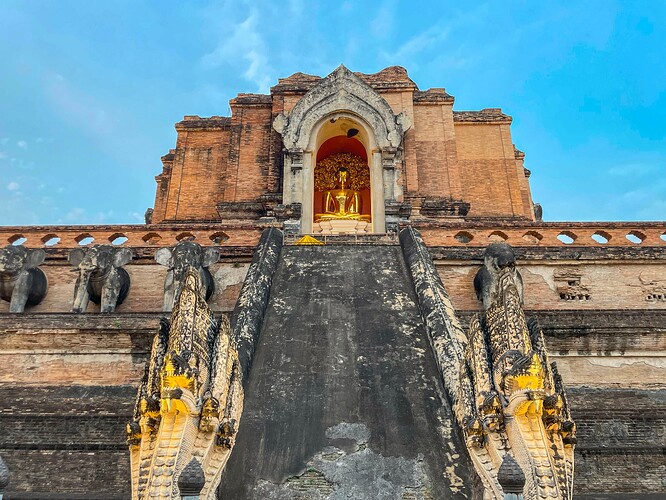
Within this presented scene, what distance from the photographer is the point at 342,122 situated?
54.5 feet

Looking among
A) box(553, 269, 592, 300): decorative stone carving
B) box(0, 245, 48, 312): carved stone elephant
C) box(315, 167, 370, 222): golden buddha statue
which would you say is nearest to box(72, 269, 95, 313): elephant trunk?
box(0, 245, 48, 312): carved stone elephant

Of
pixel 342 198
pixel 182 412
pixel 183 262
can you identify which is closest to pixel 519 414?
pixel 182 412

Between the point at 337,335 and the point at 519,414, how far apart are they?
307cm

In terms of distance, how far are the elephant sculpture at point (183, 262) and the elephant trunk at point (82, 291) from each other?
1.26 metres

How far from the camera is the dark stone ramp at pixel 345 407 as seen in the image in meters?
5.07

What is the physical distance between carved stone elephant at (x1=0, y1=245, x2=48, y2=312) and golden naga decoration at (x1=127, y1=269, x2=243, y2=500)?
6.77m

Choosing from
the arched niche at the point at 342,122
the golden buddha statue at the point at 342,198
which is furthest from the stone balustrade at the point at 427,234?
the golden buddha statue at the point at 342,198

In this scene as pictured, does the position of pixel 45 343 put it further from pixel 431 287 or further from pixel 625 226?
pixel 625 226

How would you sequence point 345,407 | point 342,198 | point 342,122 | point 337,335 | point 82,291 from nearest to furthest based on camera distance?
point 345,407, point 337,335, point 82,291, point 342,122, point 342,198

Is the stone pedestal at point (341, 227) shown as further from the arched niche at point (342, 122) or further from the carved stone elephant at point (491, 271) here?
the carved stone elephant at point (491, 271)

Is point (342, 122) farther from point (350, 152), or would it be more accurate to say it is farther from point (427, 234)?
point (427, 234)

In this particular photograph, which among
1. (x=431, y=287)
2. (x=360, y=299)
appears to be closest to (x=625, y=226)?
(x=431, y=287)

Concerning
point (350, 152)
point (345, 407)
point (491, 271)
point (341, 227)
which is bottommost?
point (345, 407)

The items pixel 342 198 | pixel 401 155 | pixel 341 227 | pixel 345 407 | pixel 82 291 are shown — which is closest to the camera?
pixel 345 407
